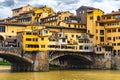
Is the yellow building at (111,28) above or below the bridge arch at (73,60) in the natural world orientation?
above

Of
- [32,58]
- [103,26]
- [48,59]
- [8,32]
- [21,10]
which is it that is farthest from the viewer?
[21,10]

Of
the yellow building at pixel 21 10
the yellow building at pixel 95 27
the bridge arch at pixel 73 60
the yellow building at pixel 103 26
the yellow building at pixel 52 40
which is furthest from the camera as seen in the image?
the yellow building at pixel 21 10

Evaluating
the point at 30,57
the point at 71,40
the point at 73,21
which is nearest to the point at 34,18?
the point at 73,21

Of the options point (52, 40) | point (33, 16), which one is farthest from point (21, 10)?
point (52, 40)

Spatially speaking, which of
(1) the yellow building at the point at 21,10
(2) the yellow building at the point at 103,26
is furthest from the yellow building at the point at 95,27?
(1) the yellow building at the point at 21,10

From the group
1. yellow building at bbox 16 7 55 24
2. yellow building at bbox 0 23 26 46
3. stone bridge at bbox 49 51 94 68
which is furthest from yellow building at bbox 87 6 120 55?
yellow building at bbox 0 23 26 46

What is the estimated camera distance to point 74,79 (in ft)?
159

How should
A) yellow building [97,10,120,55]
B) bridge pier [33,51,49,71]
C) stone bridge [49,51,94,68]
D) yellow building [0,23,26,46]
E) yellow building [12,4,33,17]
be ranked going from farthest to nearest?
yellow building [12,4,33,17], yellow building [97,10,120,55], stone bridge [49,51,94,68], yellow building [0,23,26,46], bridge pier [33,51,49,71]

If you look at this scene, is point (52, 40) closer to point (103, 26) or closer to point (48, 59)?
point (48, 59)

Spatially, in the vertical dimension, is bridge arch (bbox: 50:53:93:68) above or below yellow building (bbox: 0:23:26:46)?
below

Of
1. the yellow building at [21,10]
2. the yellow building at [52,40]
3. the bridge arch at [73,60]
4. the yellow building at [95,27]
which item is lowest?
the bridge arch at [73,60]

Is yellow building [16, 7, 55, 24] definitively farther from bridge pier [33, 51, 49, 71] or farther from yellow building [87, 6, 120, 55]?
bridge pier [33, 51, 49, 71]

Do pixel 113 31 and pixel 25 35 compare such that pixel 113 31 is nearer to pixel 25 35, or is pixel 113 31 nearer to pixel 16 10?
pixel 25 35

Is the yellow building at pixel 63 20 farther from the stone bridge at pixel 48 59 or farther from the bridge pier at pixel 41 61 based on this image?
the bridge pier at pixel 41 61
